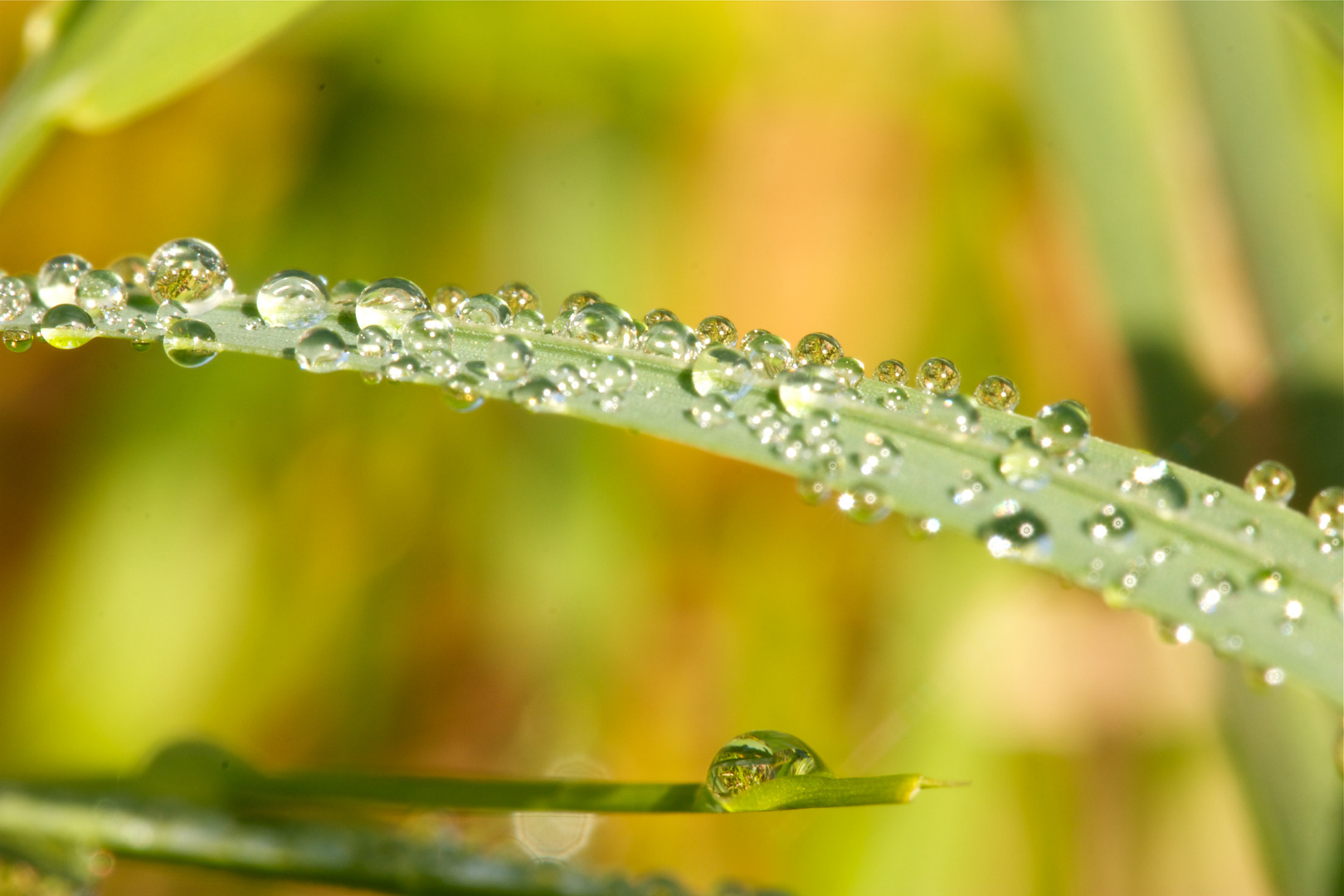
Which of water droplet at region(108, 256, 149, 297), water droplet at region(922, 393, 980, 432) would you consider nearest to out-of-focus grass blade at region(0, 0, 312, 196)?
water droplet at region(108, 256, 149, 297)

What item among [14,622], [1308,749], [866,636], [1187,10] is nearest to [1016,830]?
[866,636]

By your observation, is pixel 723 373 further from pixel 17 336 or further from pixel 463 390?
pixel 17 336

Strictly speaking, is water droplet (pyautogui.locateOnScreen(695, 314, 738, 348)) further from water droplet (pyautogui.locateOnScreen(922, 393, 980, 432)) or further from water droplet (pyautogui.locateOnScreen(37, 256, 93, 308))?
water droplet (pyautogui.locateOnScreen(37, 256, 93, 308))

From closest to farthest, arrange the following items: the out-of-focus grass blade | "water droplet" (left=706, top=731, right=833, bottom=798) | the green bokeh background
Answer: "water droplet" (left=706, top=731, right=833, bottom=798)
the out-of-focus grass blade
the green bokeh background

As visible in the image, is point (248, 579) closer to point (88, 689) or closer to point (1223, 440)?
point (88, 689)

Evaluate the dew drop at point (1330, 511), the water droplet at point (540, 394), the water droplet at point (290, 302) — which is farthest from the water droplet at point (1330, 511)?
the water droplet at point (290, 302)

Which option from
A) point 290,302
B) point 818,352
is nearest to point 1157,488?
point 818,352
